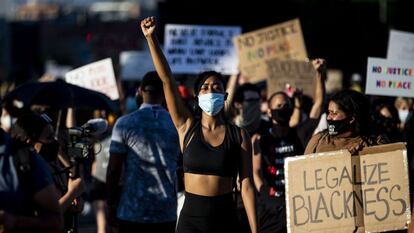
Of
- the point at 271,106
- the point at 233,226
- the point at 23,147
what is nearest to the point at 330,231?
the point at 233,226

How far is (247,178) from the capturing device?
303 inches

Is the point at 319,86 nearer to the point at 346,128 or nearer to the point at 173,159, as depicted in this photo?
the point at 173,159

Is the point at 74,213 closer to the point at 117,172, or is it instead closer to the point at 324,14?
the point at 117,172

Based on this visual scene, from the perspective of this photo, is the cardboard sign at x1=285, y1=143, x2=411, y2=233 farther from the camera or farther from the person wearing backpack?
the person wearing backpack

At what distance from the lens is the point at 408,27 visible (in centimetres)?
4025

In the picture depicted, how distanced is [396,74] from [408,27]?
2963 centimetres

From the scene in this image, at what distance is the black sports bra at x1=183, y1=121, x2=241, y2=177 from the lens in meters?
7.48

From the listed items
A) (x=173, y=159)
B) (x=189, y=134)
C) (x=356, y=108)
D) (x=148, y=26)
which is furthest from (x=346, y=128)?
(x=173, y=159)

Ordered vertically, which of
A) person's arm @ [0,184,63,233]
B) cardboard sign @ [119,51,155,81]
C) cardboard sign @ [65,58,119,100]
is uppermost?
cardboard sign @ [119,51,155,81]

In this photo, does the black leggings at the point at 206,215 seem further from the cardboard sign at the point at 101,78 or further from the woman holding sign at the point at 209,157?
the cardboard sign at the point at 101,78

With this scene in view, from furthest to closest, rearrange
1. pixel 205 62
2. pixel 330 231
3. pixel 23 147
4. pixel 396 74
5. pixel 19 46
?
pixel 19 46, pixel 205 62, pixel 396 74, pixel 330 231, pixel 23 147

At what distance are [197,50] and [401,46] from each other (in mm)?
3223

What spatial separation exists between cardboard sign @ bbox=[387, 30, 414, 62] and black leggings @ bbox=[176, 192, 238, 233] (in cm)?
564

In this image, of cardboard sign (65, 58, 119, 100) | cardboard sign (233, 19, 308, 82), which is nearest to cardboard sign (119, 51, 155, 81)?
cardboard sign (233, 19, 308, 82)
